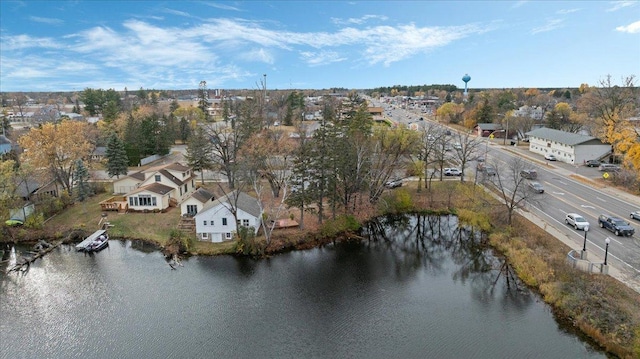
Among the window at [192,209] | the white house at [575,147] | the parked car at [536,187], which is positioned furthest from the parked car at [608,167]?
the window at [192,209]

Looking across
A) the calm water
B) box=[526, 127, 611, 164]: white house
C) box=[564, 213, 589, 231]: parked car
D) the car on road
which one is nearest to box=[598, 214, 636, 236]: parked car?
box=[564, 213, 589, 231]: parked car

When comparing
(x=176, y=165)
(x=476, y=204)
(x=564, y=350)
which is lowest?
(x=564, y=350)

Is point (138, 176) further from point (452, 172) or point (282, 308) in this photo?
point (452, 172)

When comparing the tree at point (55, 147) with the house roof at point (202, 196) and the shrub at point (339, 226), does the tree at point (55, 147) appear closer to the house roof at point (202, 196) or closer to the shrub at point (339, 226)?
the house roof at point (202, 196)

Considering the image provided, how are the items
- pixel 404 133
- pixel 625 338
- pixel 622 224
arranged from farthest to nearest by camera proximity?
pixel 404 133 → pixel 622 224 → pixel 625 338

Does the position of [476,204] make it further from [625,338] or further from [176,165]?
[176,165]

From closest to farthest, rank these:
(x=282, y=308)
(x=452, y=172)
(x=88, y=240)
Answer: (x=282, y=308)
(x=88, y=240)
(x=452, y=172)

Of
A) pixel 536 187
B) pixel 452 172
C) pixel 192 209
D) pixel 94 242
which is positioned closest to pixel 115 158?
pixel 192 209

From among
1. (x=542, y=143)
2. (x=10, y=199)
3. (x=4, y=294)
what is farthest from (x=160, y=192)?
(x=542, y=143)
